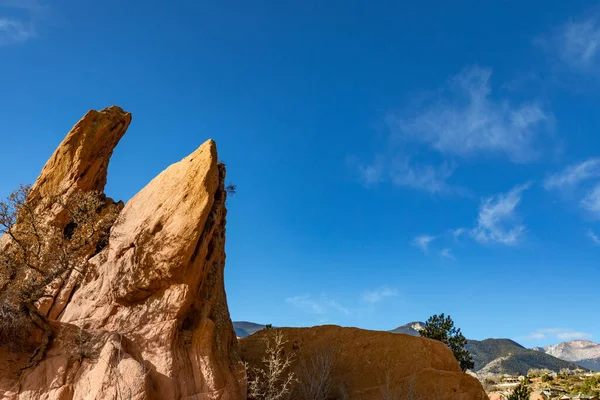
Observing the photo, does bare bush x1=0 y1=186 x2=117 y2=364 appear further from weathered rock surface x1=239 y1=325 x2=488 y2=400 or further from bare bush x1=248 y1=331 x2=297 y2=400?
weathered rock surface x1=239 y1=325 x2=488 y2=400

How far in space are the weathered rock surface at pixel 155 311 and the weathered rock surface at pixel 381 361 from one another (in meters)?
5.38

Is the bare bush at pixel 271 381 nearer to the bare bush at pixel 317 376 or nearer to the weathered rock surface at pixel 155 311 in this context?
the bare bush at pixel 317 376

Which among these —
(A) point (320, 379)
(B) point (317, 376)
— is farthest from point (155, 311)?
(B) point (317, 376)

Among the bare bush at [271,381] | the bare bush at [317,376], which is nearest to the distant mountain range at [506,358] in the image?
the bare bush at [317,376]

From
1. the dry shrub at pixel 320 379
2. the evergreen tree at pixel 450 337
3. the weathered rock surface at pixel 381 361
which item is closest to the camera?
the weathered rock surface at pixel 381 361

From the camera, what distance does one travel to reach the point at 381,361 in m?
24.9

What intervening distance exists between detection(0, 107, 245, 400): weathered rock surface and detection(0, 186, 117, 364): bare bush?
777 mm

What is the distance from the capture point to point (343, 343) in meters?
26.6

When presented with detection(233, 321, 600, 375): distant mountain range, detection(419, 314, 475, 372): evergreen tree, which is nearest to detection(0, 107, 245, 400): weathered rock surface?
detection(419, 314, 475, 372): evergreen tree

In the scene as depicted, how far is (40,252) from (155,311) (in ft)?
19.9

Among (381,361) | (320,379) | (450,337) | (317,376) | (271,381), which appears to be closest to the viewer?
(271,381)

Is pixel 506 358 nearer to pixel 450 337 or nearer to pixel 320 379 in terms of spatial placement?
pixel 450 337

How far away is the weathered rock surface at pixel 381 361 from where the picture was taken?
23094mm

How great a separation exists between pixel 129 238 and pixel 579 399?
49.9m
